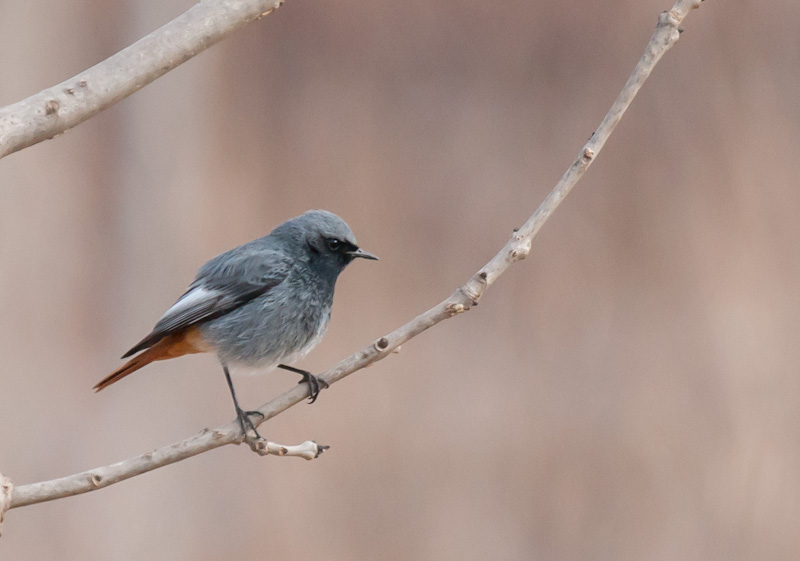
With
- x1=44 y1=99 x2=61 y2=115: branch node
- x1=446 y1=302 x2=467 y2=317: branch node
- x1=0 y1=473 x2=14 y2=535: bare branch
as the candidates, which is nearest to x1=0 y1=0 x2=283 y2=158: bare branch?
x1=44 y1=99 x2=61 y2=115: branch node

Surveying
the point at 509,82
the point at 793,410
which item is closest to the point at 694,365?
the point at 793,410

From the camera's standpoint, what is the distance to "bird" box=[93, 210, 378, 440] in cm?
371

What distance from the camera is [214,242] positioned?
665 cm

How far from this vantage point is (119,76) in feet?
8.09

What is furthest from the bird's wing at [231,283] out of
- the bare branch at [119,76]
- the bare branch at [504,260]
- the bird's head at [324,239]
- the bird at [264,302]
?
the bare branch at [119,76]

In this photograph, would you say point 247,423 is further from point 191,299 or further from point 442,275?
point 442,275

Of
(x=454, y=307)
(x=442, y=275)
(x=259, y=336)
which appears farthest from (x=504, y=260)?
(x=442, y=275)

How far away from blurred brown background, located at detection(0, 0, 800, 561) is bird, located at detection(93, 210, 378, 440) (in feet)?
8.57

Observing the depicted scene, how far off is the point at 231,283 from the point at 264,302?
18 cm

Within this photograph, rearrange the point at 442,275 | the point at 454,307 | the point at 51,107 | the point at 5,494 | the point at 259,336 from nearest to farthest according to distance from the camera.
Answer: the point at 51,107
the point at 5,494
the point at 454,307
the point at 259,336
the point at 442,275

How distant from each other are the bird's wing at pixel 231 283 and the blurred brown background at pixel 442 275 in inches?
104

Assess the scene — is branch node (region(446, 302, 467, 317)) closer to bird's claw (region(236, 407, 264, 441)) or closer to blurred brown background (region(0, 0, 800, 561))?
bird's claw (region(236, 407, 264, 441))

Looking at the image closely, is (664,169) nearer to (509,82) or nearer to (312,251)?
(509,82)

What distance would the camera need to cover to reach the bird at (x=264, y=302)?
3.71 metres
